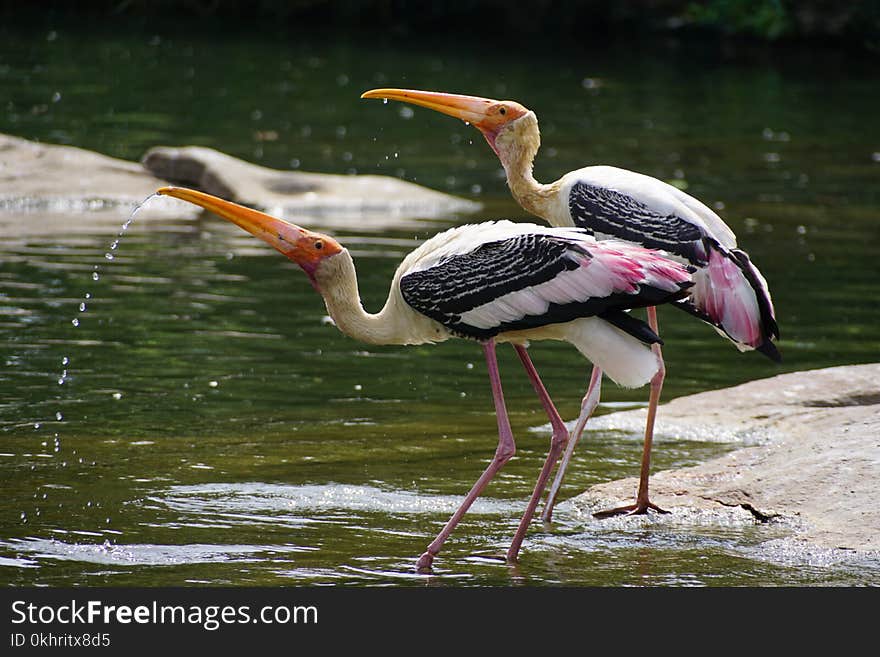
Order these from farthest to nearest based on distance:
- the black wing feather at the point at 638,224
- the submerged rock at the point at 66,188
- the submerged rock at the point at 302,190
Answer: the submerged rock at the point at 302,190, the submerged rock at the point at 66,188, the black wing feather at the point at 638,224

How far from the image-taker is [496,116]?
7.73 meters

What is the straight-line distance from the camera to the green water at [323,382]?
6406 mm

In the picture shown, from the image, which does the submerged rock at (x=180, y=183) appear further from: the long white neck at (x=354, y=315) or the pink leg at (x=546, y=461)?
the long white neck at (x=354, y=315)

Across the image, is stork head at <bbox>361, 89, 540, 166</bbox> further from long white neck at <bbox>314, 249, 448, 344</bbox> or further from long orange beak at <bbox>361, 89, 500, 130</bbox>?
long white neck at <bbox>314, 249, 448, 344</bbox>

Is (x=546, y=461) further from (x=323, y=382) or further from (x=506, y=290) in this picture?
(x=323, y=382)

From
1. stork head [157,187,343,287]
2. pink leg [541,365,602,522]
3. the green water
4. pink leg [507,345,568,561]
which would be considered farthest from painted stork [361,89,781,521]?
stork head [157,187,343,287]

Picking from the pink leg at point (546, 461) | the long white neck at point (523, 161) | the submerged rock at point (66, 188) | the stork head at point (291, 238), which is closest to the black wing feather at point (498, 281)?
the stork head at point (291, 238)

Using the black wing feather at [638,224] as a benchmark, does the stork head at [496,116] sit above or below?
above

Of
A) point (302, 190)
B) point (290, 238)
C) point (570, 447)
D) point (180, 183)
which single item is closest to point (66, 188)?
point (180, 183)

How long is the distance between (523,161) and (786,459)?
67.3 inches

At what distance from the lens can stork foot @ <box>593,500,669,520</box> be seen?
23.3 ft

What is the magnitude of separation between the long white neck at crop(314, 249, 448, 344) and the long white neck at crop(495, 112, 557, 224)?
3.89ft

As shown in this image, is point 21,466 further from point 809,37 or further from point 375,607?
point 809,37

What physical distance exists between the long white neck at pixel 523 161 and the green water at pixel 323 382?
120cm
